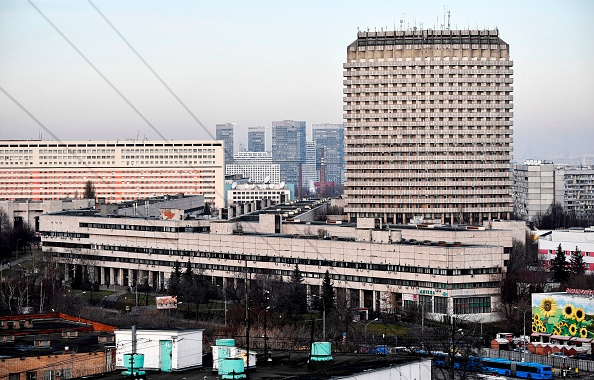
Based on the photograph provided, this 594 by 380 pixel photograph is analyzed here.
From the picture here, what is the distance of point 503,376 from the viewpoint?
1331 inches

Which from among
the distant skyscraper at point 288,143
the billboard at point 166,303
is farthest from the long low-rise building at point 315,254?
the distant skyscraper at point 288,143

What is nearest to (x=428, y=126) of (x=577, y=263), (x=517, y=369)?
(x=577, y=263)

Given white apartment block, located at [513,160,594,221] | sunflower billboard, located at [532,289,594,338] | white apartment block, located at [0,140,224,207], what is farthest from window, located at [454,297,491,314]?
white apartment block, located at [0,140,224,207]

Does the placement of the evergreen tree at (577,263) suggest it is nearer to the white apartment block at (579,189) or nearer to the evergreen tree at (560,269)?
the evergreen tree at (560,269)

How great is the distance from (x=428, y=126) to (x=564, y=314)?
32.2 meters

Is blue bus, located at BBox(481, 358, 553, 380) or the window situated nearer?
blue bus, located at BBox(481, 358, 553, 380)

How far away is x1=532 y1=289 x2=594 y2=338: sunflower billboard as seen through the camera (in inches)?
1540

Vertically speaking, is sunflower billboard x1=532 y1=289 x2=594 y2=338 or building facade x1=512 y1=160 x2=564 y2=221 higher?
building facade x1=512 y1=160 x2=564 y2=221

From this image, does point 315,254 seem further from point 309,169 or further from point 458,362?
point 309,169

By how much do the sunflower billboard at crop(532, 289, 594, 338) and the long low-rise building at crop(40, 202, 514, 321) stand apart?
3.80 meters

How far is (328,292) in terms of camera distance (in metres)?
45.7

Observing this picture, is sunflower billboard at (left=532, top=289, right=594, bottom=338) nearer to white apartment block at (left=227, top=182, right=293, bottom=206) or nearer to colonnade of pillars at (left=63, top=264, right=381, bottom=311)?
colonnade of pillars at (left=63, top=264, right=381, bottom=311)

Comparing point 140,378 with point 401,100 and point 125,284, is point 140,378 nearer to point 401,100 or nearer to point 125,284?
point 125,284

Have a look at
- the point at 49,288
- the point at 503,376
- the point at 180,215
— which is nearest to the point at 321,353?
the point at 503,376
